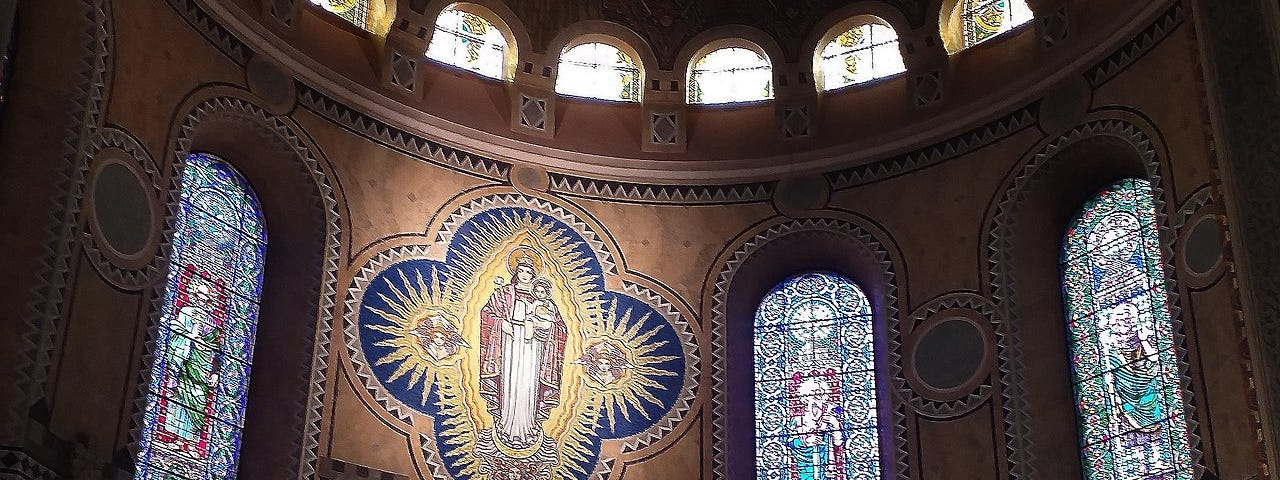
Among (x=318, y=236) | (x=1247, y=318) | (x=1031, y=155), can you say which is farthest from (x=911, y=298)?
(x=318, y=236)

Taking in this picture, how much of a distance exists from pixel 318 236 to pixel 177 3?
2.76 m

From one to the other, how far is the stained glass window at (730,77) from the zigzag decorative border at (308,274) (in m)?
4.96

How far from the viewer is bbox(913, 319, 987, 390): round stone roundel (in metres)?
16.6

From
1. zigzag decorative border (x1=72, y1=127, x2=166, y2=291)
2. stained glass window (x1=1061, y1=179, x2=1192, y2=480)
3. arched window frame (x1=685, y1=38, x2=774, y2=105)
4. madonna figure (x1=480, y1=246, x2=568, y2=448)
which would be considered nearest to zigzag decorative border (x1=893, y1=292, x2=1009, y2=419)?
stained glass window (x1=1061, y1=179, x2=1192, y2=480)

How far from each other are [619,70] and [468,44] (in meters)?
1.89

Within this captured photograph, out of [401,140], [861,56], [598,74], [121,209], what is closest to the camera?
[121,209]

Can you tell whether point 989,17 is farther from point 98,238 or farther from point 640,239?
point 98,238

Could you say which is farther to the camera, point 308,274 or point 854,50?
point 854,50

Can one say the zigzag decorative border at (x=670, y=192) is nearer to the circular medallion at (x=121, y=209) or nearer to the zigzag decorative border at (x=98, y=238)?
the zigzag decorative border at (x=98, y=238)

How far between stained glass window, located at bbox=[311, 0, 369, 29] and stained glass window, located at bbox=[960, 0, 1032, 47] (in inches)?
268

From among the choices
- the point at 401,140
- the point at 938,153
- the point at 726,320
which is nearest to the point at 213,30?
the point at 401,140

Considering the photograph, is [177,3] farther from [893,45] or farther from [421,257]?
[893,45]

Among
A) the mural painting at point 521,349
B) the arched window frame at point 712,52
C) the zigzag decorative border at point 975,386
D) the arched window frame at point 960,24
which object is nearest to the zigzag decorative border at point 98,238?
the mural painting at point 521,349

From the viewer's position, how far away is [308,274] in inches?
646
